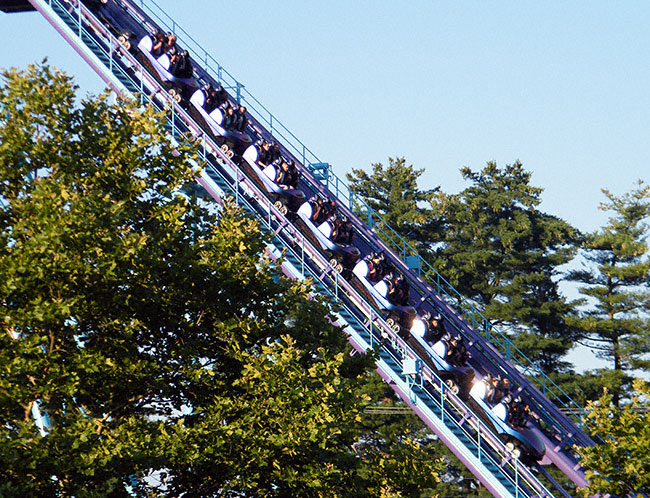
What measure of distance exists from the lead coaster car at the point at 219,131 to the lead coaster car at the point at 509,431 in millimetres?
10546

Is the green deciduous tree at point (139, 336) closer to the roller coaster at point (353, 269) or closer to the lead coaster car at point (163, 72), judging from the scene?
the roller coaster at point (353, 269)

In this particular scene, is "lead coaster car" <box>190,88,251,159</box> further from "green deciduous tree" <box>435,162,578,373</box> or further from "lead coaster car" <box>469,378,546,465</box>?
"green deciduous tree" <box>435,162,578,373</box>

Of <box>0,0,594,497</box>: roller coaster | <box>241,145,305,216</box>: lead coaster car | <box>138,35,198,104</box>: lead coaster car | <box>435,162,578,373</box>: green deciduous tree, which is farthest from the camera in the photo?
<box>435,162,578,373</box>: green deciduous tree

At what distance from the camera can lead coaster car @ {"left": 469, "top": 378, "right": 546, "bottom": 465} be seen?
2578 cm

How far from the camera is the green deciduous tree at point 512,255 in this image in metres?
45.1

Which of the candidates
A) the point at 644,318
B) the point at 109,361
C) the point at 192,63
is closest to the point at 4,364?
the point at 109,361

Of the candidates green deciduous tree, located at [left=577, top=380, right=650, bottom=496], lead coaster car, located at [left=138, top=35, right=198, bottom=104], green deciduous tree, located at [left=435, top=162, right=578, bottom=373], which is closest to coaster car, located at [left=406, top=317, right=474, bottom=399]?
green deciduous tree, located at [left=577, top=380, right=650, bottom=496]

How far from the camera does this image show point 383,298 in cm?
2731

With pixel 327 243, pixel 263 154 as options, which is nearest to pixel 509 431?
pixel 327 243

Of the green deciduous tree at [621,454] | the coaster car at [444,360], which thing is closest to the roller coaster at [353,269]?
the coaster car at [444,360]

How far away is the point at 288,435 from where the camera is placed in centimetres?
1350

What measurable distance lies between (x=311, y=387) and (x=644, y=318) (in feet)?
104

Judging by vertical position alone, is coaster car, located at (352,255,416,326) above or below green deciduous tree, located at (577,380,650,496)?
above

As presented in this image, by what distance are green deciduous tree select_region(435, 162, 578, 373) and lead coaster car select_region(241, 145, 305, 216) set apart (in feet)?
53.8
